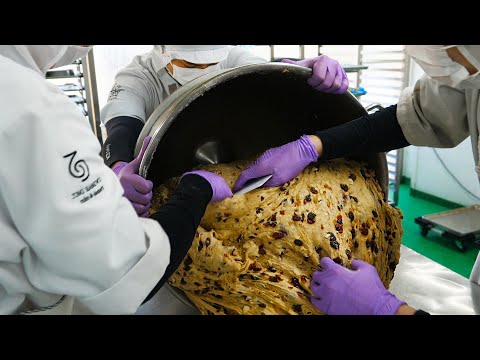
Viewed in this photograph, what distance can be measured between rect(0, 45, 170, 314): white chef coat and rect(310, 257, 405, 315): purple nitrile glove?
22.3 inches

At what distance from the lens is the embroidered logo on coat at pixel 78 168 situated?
73 centimetres

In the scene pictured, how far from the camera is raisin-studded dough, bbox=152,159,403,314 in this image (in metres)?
1.22

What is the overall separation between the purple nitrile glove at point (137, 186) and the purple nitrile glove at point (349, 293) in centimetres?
59

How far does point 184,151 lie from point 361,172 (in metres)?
0.69

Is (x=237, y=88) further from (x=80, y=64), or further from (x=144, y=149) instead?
(x=80, y=64)

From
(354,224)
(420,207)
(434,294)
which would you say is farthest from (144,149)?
(420,207)

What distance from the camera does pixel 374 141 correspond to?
1472mm

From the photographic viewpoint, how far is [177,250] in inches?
36.5

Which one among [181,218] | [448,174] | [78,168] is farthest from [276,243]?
[448,174]

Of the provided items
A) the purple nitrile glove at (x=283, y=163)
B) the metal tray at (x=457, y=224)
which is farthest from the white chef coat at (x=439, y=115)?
the metal tray at (x=457, y=224)

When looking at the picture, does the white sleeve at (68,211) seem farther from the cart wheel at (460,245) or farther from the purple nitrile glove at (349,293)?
the cart wheel at (460,245)

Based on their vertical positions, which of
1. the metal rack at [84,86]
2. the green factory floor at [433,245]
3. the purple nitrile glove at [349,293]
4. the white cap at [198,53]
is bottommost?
the green factory floor at [433,245]

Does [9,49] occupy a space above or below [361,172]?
above

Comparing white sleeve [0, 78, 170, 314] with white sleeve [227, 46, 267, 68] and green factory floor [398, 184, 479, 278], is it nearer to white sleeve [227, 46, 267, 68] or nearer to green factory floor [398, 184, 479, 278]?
white sleeve [227, 46, 267, 68]
